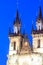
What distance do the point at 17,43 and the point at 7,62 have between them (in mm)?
1960

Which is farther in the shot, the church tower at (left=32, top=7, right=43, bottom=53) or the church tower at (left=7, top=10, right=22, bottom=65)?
the church tower at (left=7, top=10, right=22, bottom=65)

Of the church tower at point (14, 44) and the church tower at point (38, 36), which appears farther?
the church tower at point (14, 44)

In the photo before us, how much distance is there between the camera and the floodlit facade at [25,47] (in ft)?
99.6

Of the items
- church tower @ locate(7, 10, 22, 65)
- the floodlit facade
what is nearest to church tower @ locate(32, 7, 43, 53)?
the floodlit facade

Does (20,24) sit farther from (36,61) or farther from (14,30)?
(36,61)

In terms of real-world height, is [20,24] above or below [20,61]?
above

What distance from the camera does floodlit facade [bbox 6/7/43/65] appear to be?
1196 inches

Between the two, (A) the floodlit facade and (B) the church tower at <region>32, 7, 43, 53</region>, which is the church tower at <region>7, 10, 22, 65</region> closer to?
(A) the floodlit facade

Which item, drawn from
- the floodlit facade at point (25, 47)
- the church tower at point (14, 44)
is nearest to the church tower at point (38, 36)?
the floodlit facade at point (25, 47)

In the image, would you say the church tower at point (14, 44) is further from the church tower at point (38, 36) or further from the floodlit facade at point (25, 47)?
the church tower at point (38, 36)

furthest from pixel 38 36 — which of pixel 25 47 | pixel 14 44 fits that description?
pixel 14 44

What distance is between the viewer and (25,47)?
3128 centimetres

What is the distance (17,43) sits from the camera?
3177 cm

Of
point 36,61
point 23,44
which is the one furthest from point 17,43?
point 36,61
